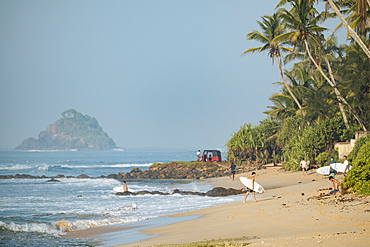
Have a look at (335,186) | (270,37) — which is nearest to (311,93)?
(270,37)

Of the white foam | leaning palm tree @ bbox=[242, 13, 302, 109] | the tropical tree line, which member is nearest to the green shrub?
the tropical tree line

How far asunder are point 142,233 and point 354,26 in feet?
Result: 61.7

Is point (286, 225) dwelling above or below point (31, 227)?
above

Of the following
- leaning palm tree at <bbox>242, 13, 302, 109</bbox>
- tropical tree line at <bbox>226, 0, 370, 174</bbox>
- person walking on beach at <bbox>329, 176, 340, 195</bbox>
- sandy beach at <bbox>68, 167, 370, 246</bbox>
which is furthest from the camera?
leaning palm tree at <bbox>242, 13, 302, 109</bbox>

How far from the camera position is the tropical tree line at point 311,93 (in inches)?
1089

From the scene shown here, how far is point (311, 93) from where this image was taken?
3600cm

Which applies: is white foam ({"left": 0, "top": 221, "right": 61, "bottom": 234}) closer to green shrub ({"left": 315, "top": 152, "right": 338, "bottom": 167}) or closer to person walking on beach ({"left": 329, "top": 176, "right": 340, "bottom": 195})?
person walking on beach ({"left": 329, "top": 176, "right": 340, "bottom": 195})

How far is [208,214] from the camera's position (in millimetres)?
16156

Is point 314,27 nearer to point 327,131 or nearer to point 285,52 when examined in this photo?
point 327,131

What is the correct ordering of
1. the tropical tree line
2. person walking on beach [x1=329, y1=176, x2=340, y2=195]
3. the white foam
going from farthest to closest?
1. the tropical tree line
2. the white foam
3. person walking on beach [x1=329, y1=176, x2=340, y2=195]

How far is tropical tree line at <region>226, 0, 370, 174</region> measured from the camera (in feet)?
90.7

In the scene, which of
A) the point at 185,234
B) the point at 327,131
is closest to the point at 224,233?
the point at 185,234

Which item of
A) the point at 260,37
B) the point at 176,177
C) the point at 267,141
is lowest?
the point at 176,177

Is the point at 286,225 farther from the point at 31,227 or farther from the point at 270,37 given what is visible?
the point at 270,37
